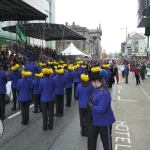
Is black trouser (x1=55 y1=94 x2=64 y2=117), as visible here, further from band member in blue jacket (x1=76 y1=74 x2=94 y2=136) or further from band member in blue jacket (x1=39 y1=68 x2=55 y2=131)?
band member in blue jacket (x1=76 y1=74 x2=94 y2=136)

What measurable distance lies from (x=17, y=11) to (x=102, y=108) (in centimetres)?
1494

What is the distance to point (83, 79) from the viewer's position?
594 centimetres

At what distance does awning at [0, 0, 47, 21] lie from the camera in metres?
14.6

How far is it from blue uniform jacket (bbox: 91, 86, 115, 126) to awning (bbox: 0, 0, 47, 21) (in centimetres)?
1172

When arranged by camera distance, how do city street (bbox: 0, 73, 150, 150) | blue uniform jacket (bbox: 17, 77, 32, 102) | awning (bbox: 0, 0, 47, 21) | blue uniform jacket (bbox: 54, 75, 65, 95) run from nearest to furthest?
city street (bbox: 0, 73, 150, 150) < blue uniform jacket (bbox: 17, 77, 32, 102) < blue uniform jacket (bbox: 54, 75, 65, 95) < awning (bbox: 0, 0, 47, 21)

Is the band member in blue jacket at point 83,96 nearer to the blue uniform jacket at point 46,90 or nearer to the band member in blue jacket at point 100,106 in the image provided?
the blue uniform jacket at point 46,90

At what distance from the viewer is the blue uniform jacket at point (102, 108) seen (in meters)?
3.76

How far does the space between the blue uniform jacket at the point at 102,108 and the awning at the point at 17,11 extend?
11715mm

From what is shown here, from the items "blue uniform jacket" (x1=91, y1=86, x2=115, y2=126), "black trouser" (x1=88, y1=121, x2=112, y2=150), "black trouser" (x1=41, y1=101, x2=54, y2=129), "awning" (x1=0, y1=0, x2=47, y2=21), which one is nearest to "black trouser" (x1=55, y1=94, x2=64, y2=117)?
"black trouser" (x1=41, y1=101, x2=54, y2=129)

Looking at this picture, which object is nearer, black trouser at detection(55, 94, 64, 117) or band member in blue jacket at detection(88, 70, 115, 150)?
band member in blue jacket at detection(88, 70, 115, 150)

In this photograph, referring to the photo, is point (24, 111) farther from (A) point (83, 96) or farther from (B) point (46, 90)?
(A) point (83, 96)

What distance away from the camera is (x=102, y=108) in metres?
3.73

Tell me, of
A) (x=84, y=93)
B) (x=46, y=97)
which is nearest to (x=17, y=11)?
(x=46, y=97)

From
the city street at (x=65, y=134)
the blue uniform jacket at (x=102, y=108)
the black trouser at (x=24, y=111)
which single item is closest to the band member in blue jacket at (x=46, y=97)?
the city street at (x=65, y=134)
